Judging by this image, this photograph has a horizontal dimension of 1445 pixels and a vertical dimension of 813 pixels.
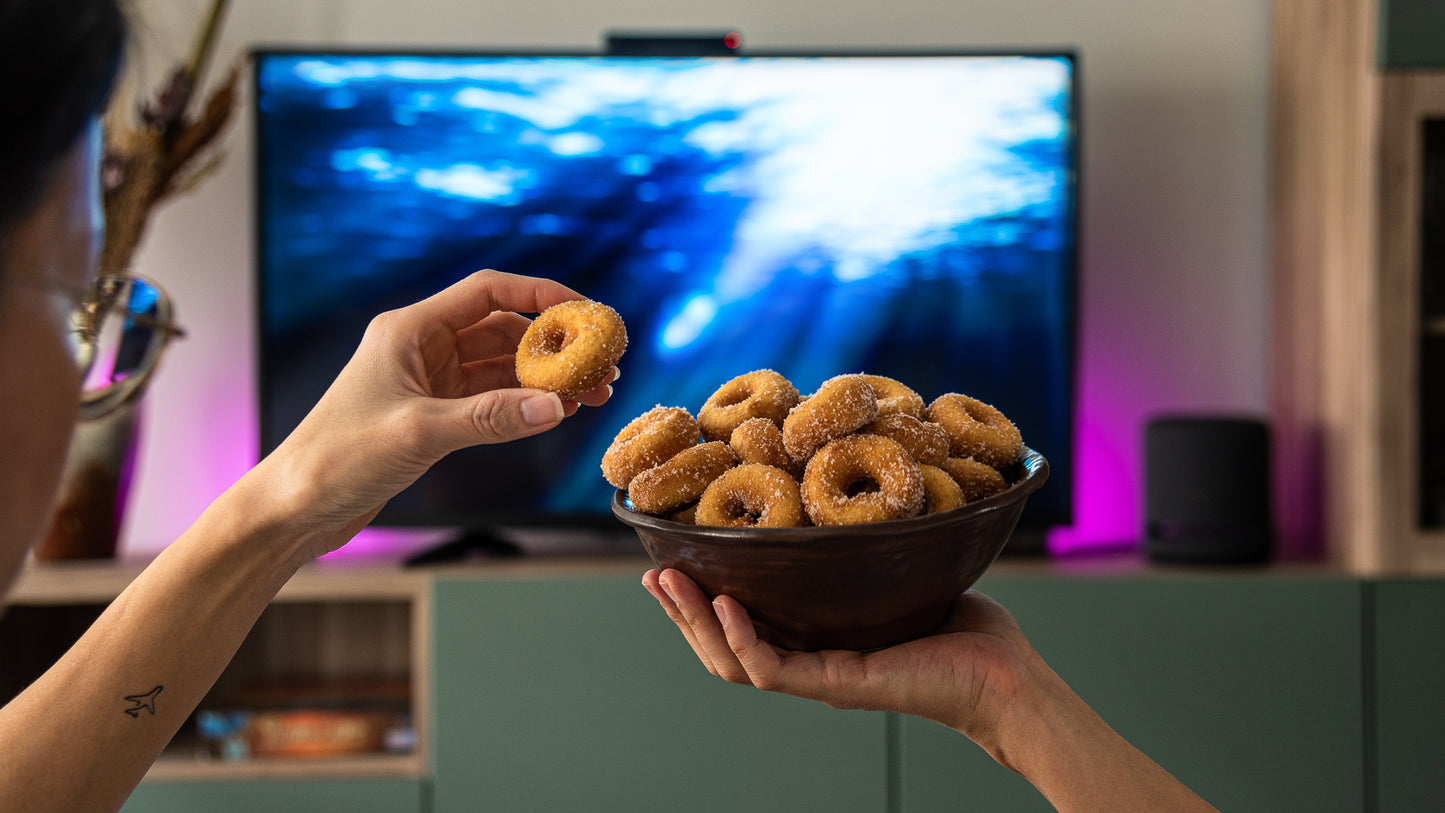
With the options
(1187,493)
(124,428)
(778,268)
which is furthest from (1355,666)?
(124,428)

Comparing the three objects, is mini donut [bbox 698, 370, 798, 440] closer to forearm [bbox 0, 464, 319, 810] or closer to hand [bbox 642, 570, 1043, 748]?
hand [bbox 642, 570, 1043, 748]

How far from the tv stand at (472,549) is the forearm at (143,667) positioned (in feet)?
3.70

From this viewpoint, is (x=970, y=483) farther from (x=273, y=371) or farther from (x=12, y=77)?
(x=273, y=371)

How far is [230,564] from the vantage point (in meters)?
0.85

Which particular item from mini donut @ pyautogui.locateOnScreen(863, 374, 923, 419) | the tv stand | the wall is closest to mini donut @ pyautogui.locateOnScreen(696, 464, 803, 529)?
mini donut @ pyautogui.locateOnScreen(863, 374, 923, 419)

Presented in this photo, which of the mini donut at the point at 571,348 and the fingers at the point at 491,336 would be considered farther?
the fingers at the point at 491,336

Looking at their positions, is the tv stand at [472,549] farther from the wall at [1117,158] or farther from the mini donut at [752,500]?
the mini donut at [752,500]

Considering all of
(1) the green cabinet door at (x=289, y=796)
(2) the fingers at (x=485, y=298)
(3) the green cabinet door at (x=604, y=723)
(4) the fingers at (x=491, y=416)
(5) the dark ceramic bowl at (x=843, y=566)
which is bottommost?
(1) the green cabinet door at (x=289, y=796)

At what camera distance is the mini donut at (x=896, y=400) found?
863 millimetres

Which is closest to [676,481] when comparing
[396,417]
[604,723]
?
[396,417]

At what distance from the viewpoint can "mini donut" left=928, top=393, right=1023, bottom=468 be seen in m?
0.84

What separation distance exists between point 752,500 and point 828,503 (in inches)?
2.4

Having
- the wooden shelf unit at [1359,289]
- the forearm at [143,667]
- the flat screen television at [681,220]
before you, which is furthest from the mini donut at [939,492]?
the wooden shelf unit at [1359,289]

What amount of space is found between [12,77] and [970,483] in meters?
0.67
